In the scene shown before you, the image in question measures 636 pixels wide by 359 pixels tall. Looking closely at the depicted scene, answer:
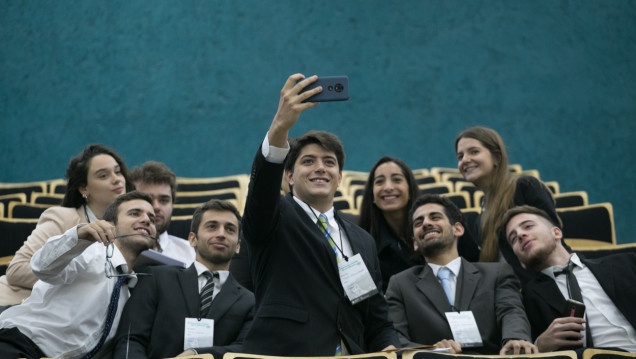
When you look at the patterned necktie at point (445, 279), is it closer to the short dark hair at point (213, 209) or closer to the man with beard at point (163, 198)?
the short dark hair at point (213, 209)

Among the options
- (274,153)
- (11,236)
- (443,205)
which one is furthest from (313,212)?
(11,236)

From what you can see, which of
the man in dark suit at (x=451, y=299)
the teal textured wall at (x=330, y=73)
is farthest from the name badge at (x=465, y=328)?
the teal textured wall at (x=330, y=73)

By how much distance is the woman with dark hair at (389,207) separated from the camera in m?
2.97

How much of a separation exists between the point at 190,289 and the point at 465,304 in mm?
919

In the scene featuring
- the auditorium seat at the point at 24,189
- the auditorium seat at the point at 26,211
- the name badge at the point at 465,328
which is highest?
Answer: the auditorium seat at the point at 24,189

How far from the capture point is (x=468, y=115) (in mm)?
6176

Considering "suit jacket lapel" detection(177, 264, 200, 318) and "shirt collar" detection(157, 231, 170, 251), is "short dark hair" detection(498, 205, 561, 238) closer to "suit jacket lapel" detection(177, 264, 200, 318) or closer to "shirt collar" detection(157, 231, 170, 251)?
"suit jacket lapel" detection(177, 264, 200, 318)

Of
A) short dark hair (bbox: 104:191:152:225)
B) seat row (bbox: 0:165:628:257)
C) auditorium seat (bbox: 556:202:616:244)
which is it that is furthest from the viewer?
auditorium seat (bbox: 556:202:616:244)

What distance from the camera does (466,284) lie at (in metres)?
2.42

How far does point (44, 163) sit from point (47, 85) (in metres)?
0.68

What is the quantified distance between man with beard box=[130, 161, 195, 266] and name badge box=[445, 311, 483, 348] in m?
1.23

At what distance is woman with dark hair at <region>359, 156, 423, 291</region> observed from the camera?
2.97 metres

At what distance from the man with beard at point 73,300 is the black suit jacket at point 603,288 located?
4.44 feet

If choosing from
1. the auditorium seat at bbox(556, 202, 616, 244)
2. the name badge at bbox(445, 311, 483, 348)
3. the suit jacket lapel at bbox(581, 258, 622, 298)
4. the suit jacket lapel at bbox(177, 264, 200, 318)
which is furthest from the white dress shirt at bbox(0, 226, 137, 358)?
the auditorium seat at bbox(556, 202, 616, 244)
